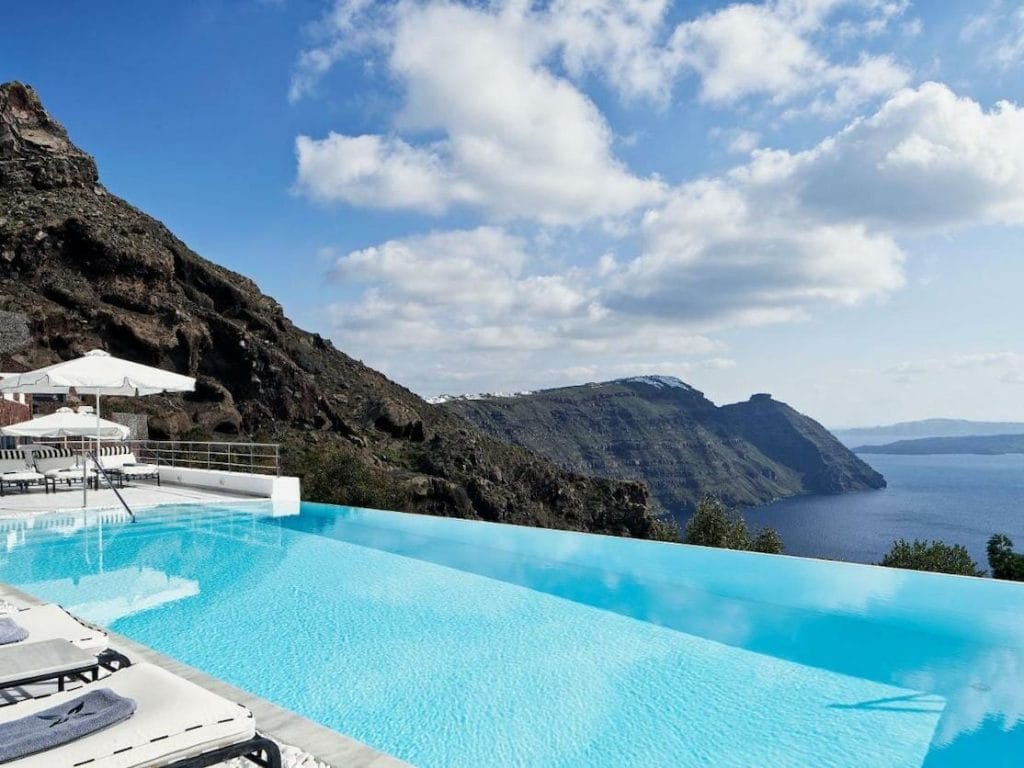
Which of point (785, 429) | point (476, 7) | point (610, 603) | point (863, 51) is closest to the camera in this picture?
point (610, 603)

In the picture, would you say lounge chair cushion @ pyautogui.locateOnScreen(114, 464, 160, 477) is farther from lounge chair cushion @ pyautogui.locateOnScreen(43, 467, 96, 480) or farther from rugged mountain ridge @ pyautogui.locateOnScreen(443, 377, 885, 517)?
rugged mountain ridge @ pyautogui.locateOnScreen(443, 377, 885, 517)

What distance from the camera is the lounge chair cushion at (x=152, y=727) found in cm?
210

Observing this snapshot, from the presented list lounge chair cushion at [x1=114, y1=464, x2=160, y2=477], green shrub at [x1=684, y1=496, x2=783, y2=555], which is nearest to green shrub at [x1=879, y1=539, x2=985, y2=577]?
green shrub at [x1=684, y1=496, x2=783, y2=555]

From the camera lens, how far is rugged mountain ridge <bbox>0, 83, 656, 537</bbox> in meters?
35.0

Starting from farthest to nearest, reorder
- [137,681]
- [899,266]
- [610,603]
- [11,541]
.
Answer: [899,266] → [11,541] → [610,603] → [137,681]

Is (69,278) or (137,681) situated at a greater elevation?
(69,278)

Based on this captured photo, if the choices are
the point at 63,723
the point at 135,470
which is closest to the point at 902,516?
the point at 135,470

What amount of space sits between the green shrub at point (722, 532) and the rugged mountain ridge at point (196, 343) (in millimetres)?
15969

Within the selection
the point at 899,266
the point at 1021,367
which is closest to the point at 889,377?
the point at 1021,367

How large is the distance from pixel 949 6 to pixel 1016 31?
1.05 meters

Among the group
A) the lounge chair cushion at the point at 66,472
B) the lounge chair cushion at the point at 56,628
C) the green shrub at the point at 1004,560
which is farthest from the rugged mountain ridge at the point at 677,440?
the lounge chair cushion at the point at 56,628

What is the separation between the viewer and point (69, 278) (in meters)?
37.9

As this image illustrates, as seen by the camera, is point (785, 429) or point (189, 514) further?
point (785, 429)

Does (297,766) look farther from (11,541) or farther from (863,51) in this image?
(863,51)
